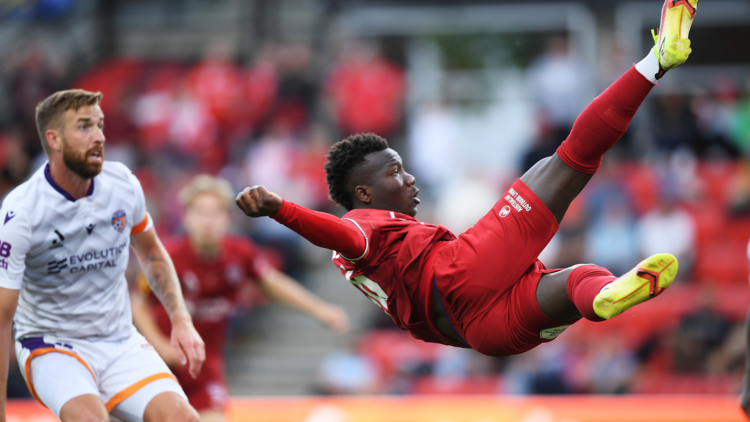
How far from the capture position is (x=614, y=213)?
35.4 feet

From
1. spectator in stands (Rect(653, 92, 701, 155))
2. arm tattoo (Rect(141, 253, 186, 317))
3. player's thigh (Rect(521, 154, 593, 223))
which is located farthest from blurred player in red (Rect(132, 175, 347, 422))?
spectator in stands (Rect(653, 92, 701, 155))

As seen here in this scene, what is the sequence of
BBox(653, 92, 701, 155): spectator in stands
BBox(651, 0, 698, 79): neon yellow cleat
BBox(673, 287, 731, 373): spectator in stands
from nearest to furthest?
BBox(651, 0, 698, 79): neon yellow cleat < BBox(673, 287, 731, 373): spectator in stands < BBox(653, 92, 701, 155): spectator in stands

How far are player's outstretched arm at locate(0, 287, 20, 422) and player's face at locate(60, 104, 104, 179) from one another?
0.78 m

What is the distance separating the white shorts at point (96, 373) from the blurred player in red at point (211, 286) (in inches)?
68.7

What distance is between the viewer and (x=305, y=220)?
4.05 m

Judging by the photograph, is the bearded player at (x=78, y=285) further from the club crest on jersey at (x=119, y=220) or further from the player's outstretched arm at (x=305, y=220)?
the player's outstretched arm at (x=305, y=220)

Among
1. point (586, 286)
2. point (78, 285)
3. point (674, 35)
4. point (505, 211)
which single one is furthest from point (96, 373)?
point (674, 35)

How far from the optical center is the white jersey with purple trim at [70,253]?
4.48 m

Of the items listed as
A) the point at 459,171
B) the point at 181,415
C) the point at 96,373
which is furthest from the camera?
the point at 459,171

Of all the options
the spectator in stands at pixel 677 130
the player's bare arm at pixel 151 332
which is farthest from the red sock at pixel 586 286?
the spectator in stands at pixel 677 130

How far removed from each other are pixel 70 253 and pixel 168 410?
109 cm

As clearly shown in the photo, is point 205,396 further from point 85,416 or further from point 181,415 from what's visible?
point 85,416

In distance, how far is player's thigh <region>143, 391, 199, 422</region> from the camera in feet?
14.8

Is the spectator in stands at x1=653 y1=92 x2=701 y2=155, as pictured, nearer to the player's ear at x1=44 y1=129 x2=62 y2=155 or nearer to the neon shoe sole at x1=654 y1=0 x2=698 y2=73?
the neon shoe sole at x1=654 y1=0 x2=698 y2=73
